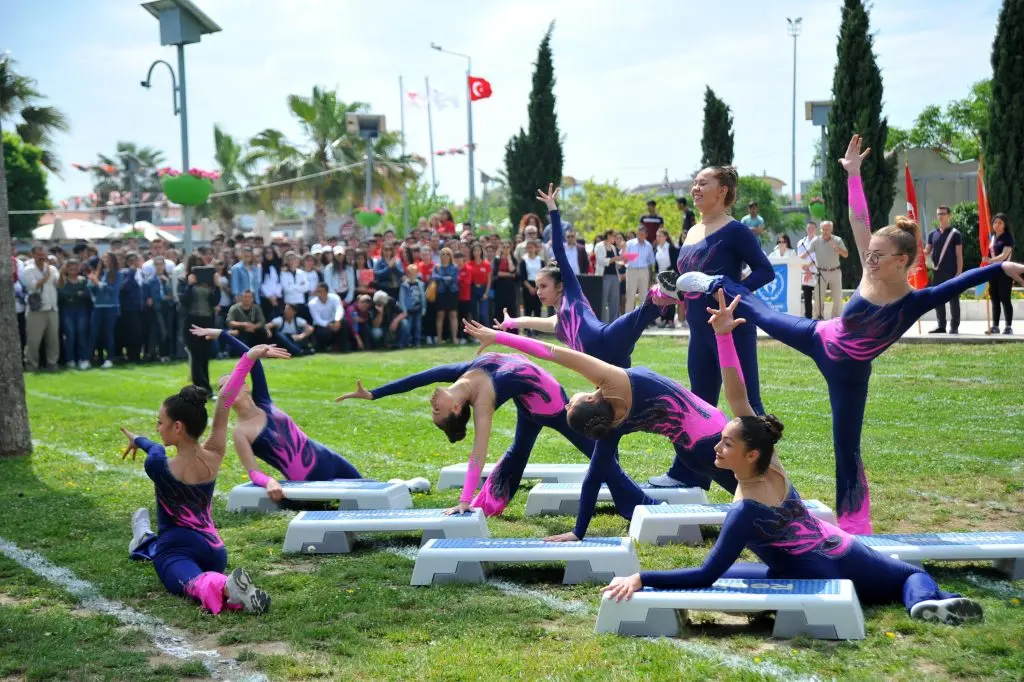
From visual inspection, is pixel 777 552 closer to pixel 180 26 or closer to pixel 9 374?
pixel 9 374

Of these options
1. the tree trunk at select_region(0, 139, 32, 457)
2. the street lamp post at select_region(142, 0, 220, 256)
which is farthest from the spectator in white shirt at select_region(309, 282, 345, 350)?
the tree trunk at select_region(0, 139, 32, 457)

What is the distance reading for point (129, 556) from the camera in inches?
247

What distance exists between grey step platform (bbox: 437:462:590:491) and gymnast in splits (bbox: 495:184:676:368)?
1.03 m

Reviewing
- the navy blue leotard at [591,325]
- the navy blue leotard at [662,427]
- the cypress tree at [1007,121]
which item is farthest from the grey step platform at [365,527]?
the cypress tree at [1007,121]

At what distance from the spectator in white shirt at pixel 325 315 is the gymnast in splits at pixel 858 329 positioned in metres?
13.6

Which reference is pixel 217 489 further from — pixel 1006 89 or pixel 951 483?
A: pixel 1006 89

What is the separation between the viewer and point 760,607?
176 inches

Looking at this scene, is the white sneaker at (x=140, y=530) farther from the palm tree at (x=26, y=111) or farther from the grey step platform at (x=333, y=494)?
the palm tree at (x=26, y=111)

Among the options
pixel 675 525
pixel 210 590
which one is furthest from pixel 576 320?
pixel 210 590

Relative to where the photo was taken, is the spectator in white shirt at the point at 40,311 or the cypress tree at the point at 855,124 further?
the cypress tree at the point at 855,124

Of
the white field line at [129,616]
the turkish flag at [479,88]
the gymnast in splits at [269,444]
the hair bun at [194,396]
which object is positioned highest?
the turkish flag at [479,88]

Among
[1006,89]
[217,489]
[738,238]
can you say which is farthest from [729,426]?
[1006,89]

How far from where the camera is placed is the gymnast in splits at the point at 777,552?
4.61 m

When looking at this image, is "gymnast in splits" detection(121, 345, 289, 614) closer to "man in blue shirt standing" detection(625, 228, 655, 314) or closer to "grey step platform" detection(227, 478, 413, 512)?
"grey step platform" detection(227, 478, 413, 512)
